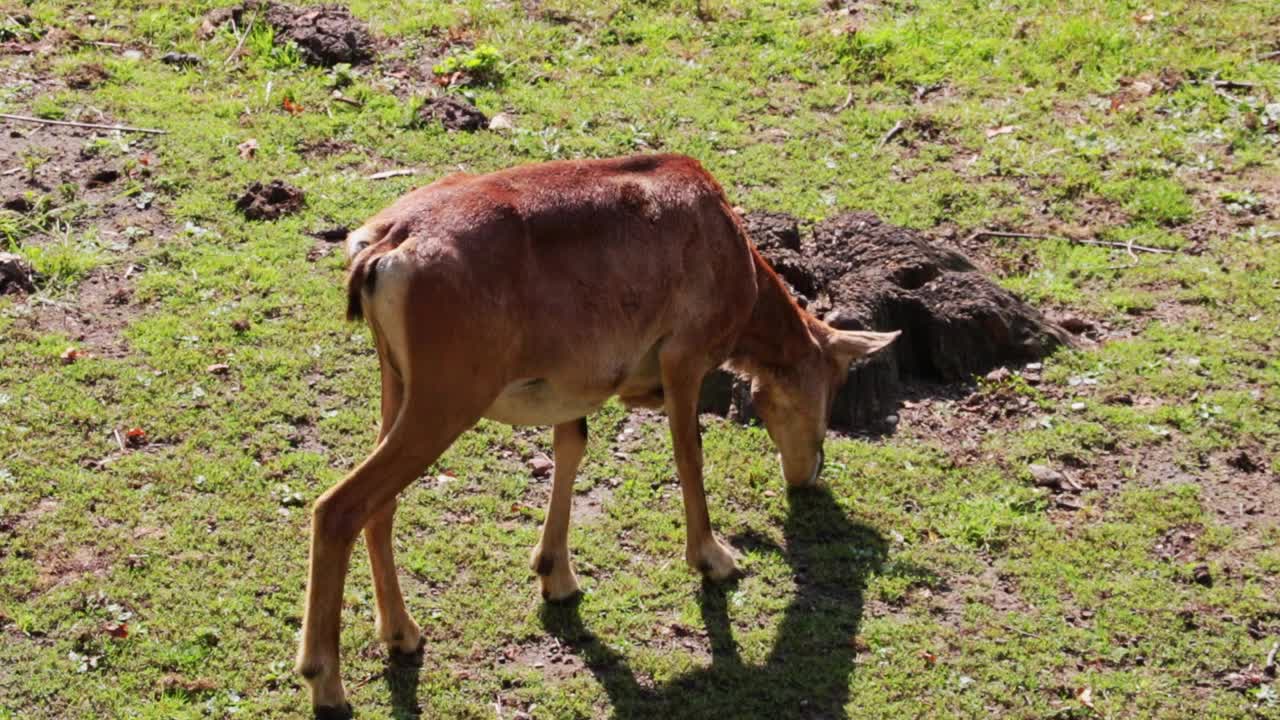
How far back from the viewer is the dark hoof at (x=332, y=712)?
642 cm

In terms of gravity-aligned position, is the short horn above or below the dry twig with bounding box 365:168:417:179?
above

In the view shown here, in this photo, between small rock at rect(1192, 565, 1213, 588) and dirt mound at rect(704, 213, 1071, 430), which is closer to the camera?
small rock at rect(1192, 565, 1213, 588)

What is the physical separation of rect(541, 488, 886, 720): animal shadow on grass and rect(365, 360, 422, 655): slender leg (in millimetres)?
699

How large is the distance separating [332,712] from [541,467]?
2258mm

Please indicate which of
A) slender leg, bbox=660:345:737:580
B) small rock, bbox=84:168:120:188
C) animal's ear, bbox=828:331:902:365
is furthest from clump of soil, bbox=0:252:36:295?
animal's ear, bbox=828:331:902:365

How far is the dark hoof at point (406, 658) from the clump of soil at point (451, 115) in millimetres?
5773

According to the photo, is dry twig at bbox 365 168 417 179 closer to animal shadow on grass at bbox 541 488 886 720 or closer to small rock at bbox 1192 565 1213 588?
animal shadow on grass at bbox 541 488 886 720

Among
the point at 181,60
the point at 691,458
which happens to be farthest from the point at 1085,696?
the point at 181,60

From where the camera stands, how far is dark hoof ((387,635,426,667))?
6824 mm

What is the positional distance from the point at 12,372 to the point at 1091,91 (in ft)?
28.7

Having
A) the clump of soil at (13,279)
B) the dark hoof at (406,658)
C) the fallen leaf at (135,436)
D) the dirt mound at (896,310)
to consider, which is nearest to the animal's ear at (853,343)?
the dirt mound at (896,310)

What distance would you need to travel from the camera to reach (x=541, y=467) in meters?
8.35

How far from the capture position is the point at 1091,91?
41.6ft

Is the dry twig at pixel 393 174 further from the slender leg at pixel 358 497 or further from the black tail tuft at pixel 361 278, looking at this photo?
the slender leg at pixel 358 497
